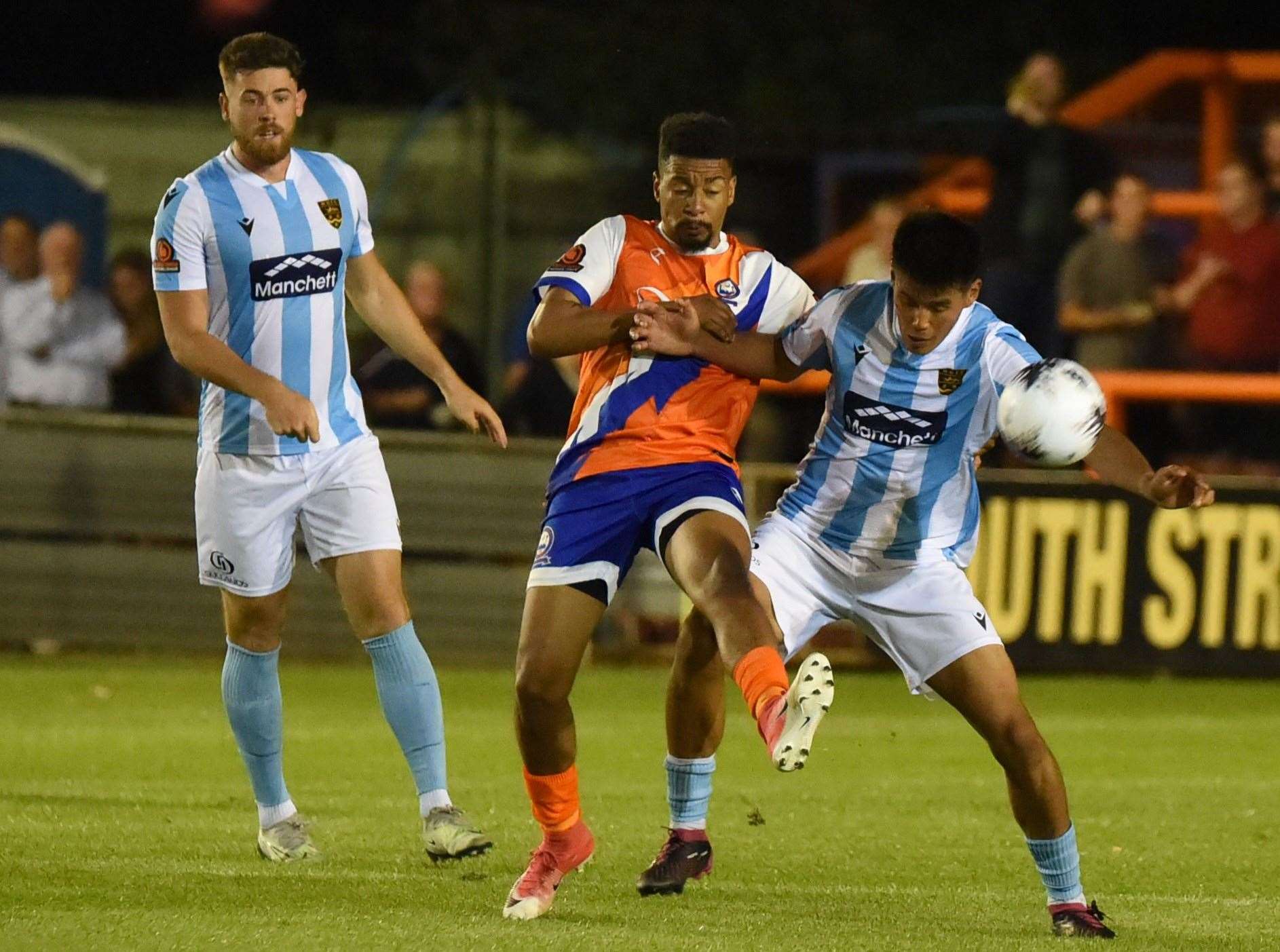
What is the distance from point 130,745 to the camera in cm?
939

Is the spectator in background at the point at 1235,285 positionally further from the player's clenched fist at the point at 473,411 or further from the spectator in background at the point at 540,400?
the player's clenched fist at the point at 473,411

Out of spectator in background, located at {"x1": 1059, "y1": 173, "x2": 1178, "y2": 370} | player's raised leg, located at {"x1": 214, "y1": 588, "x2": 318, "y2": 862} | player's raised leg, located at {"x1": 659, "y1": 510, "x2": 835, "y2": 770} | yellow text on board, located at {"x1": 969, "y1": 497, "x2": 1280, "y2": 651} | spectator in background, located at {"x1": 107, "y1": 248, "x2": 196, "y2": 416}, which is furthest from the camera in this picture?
spectator in background, located at {"x1": 107, "y1": 248, "x2": 196, "y2": 416}

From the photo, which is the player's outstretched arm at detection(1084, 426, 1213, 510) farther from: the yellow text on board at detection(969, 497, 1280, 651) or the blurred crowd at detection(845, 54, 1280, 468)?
the blurred crowd at detection(845, 54, 1280, 468)

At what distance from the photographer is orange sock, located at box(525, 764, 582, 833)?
6.05 m

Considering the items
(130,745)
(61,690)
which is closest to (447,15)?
(61,690)

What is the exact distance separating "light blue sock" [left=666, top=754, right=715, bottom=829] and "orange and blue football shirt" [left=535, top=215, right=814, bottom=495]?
83cm

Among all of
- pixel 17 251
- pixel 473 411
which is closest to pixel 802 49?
pixel 17 251

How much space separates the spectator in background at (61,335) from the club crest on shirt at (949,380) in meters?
8.33

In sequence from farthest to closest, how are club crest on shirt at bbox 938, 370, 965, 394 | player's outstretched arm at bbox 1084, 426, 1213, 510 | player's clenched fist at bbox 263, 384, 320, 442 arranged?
player's clenched fist at bbox 263, 384, 320, 442, club crest on shirt at bbox 938, 370, 965, 394, player's outstretched arm at bbox 1084, 426, 1213, 510

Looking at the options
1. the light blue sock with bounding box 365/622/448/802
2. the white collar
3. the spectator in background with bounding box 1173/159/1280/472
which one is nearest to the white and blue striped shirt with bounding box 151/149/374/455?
the light blue sock with bounding box 365/622/448/802

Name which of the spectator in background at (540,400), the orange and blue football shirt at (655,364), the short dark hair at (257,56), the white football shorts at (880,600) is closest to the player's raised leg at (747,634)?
the white football shorts at (880,600)

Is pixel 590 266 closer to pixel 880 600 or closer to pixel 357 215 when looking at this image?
pixel 357 215

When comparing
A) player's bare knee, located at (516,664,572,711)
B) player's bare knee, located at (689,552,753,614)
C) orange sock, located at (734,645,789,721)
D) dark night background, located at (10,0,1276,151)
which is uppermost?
dark night background, located at (10,0,1276,151)

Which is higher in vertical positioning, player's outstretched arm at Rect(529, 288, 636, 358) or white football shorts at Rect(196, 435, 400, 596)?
player's outstretched arm at Rect(529, 288, 636, 358)
